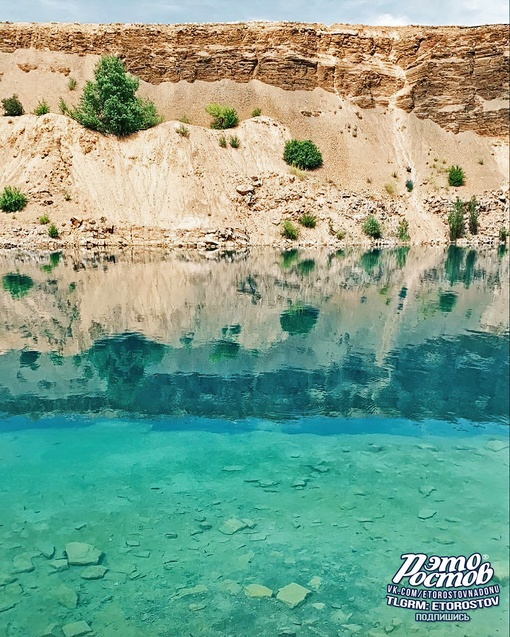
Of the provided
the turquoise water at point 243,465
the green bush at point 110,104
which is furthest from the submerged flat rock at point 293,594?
the green bush at point 110,104

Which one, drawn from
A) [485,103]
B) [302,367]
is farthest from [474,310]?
[485,103]

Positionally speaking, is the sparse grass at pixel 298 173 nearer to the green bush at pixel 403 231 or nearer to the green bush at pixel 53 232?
the green bush at pixel 403 231

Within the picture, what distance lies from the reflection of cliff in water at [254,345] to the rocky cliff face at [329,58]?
41354 mm

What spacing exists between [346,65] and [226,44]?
14.1 meters

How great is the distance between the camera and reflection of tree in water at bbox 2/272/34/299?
2158cm

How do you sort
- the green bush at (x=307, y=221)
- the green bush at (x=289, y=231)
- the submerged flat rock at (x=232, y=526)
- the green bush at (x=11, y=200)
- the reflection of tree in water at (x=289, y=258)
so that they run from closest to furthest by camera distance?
the submerged flat rock at (x=232, y=526) < the reflection of tree in water at (x=289, y=258) < the green bush at (x=11, y=200) < the green bush at (x=289, y=231) < the green bush at (x=307, y=221)

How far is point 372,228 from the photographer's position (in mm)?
48812

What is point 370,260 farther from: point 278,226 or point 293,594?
point 293,594

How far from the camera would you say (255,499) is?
726cm

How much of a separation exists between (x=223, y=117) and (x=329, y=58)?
57.0 ft

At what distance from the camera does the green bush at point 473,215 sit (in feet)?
169

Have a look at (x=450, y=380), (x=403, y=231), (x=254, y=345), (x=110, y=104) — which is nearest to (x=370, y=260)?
(x=403, y=231)

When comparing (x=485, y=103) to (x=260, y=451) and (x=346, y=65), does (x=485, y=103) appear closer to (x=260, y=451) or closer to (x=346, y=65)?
(x=346, y=65)

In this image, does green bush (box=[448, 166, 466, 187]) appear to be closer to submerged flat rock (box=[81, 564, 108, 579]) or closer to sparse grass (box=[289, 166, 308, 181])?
sparse grass (box=[289, 166, 308, 181])
